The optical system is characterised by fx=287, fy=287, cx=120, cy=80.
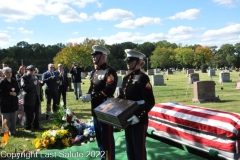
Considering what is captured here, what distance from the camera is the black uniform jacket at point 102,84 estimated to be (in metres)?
4.69

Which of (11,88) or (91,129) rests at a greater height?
(11,88)

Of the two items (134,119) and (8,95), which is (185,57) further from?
(134,119)

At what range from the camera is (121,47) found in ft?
372

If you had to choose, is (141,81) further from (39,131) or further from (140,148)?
(39,131)

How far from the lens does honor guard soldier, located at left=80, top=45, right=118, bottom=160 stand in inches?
186

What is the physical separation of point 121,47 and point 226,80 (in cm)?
9055

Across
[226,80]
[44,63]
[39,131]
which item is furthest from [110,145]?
[44,63]

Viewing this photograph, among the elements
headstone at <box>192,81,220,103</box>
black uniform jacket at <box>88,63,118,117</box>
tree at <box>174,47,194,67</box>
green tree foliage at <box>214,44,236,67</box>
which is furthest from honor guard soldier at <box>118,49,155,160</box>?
green tree foliage at <box>214,44,236,67</box>

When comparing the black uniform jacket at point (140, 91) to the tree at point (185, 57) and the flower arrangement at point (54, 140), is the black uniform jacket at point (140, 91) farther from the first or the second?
the tree at point (185, 57)

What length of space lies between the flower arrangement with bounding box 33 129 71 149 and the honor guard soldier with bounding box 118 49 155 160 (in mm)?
2863

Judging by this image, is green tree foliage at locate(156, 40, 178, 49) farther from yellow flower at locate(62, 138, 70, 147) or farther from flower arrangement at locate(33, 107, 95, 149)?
yellow flower at locate(62, 138, 70, 147)

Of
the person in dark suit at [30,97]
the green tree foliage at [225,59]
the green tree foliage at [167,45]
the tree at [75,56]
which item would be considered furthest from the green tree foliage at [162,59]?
the person in dark suit at [30,97]

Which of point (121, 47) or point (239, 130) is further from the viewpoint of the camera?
point (121, 47)

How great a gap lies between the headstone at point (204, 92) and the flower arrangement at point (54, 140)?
795 cm
